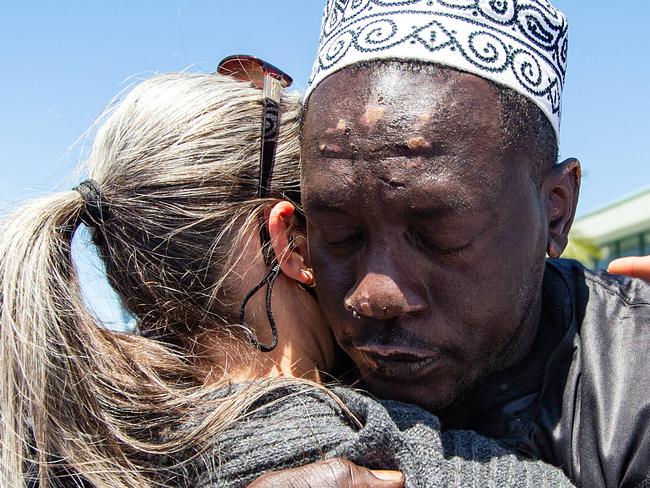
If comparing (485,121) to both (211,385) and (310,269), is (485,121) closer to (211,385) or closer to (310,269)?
(310,269)

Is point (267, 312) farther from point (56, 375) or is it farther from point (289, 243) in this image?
point (56, 375)

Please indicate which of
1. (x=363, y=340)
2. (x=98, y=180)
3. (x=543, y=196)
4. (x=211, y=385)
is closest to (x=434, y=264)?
(x=363, y=340)

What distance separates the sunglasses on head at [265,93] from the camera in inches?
97.1

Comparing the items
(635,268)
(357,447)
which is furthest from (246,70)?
(635,268)

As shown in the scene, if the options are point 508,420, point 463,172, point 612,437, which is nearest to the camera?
point 463,172

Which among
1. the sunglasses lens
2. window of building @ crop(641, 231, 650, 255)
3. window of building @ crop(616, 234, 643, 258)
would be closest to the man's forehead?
the sunglasses lens

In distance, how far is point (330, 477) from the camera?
6.03ft

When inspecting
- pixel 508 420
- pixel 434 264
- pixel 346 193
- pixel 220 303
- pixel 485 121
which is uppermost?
pixel 485 121

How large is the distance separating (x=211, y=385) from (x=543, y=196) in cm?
101

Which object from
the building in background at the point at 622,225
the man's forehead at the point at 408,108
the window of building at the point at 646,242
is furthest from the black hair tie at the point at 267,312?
the window of building at the point at 646,242

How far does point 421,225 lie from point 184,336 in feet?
2.78

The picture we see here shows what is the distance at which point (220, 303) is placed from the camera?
2428 mm

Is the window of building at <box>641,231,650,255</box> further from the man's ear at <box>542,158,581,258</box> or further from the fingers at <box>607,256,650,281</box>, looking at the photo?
the man's ear at <box>542,158,581,258</box>

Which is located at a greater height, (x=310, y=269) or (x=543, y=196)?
(x=543, y=196)
